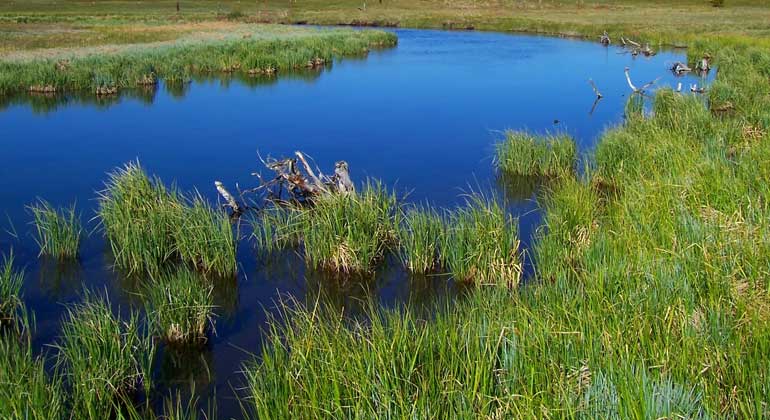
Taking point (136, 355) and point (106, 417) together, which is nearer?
point (106, 417)

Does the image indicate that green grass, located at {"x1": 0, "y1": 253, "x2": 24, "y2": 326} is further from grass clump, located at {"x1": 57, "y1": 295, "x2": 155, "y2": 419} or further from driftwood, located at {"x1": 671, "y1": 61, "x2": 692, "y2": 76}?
driftwood, located at {"x1": 671, "y1": 61, "x2": 692, "y2": 76}

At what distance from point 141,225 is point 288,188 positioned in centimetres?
299

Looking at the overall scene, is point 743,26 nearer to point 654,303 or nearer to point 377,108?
point 377,108

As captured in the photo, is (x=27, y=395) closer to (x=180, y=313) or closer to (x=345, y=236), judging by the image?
(x=180, y=313)

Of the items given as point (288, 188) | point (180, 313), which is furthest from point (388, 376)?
point (288, 188)

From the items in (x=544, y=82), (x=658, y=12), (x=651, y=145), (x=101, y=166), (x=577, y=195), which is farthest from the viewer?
(x=658, y=12)

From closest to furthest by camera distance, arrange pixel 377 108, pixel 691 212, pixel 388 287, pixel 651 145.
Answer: pixel 691 212
pixel 388 287
pixel 651 145
pixel 377 108

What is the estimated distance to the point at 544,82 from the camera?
2506 cm

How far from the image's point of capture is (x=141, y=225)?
28.3 feet

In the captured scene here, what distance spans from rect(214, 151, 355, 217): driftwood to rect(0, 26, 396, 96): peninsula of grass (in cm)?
1303

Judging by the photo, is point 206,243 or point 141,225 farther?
point 141,225

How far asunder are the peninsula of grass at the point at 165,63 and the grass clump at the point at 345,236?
53.7 ft

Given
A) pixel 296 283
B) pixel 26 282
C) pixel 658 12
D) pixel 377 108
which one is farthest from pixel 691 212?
pixel 658 12

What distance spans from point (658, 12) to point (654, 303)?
67.8 m
